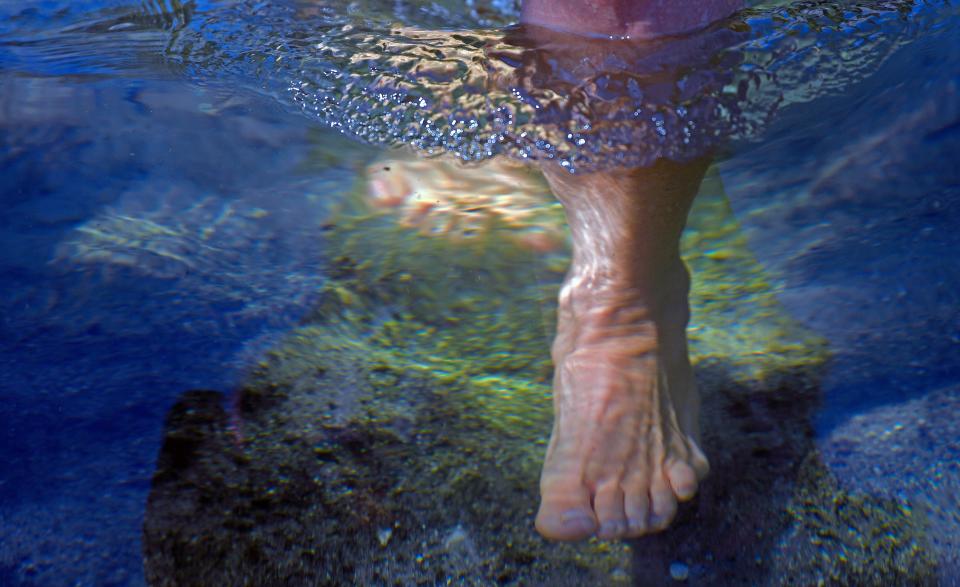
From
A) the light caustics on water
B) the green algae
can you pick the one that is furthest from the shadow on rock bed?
the light caustics on water

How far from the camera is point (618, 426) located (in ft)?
4.92

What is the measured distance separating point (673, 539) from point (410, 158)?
1364mm

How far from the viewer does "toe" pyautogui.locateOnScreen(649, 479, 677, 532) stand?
1.31 meters

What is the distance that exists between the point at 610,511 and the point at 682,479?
160 millimetres

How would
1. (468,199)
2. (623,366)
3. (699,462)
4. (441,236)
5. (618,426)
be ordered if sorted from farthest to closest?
(468,199) < (441,236) < (623,366) < (618,426) < (699,462)

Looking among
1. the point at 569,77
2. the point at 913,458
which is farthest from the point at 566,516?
the point at 569,77

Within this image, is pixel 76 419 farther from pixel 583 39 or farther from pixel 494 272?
pixel 583 39

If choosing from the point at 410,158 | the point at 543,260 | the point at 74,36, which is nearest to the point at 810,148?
the point at 543,260

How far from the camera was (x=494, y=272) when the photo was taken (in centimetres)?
190

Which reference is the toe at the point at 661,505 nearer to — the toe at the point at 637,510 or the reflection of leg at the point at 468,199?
the toe at the point at 637,510

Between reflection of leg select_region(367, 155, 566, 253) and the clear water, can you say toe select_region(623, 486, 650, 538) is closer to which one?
the clear water

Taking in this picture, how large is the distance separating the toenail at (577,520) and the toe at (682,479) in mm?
185

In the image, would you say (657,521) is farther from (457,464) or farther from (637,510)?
(457,464)

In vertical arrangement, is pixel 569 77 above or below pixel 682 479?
above
